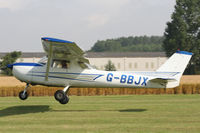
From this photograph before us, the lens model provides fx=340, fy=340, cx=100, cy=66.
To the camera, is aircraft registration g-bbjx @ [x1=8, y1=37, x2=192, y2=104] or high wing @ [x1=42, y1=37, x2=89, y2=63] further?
aircraft registration g-bbjx @ [x1=8, y1=37, x2=192, y2=104]

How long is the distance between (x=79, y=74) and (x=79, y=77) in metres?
A: 0.13

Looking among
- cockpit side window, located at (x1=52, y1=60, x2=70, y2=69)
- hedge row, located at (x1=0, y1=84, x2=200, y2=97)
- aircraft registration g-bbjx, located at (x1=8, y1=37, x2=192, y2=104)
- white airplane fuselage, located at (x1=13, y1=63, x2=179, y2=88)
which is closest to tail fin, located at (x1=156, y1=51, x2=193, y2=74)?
aircraft registration g-bbjx, located at (x1=8, y1=37, x2=192, y2=104)

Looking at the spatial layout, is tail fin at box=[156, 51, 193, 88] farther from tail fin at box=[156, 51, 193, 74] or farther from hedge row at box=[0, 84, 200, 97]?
hedge row at box=[0, 84, 200, 97]

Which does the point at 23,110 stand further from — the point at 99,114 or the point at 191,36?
the point at 191,36

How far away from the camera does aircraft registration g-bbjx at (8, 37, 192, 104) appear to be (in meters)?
13.9

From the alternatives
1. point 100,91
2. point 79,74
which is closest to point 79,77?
point 79,74

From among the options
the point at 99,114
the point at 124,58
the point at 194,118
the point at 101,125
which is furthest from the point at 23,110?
the point at 124,58

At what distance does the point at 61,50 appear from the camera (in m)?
13.5

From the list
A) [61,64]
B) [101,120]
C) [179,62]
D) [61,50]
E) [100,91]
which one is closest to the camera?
[101,120]

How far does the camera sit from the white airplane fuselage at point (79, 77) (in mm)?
13992

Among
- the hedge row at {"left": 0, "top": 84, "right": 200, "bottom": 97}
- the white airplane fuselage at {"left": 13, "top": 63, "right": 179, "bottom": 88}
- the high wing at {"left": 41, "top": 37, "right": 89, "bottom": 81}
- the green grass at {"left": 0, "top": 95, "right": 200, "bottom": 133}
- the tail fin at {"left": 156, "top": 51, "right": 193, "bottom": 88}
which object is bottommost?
the hedge row at {"left": 0, "top": 84, "right": 200, "bottom": 97}

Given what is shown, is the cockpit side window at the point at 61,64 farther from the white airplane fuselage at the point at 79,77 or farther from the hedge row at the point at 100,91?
the hedge row at the point at 100,91

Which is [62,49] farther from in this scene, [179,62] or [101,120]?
[179,62]

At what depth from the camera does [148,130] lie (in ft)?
32.7
